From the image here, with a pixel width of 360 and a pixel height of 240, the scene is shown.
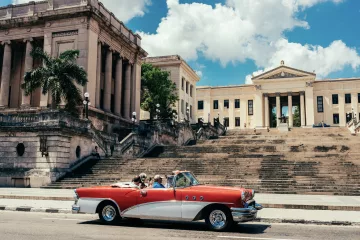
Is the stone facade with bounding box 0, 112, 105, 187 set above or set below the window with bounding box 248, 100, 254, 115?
below

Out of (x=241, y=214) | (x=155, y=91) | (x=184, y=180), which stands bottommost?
(x=241, y=214)

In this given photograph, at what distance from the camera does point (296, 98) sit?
83.6 m

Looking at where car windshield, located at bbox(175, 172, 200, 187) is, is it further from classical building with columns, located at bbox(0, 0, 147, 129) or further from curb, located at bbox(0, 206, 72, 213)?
classical building with columns, located at bbox(0, 0, 147, 129)

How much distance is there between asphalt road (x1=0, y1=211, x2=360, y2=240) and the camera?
8.09 metres

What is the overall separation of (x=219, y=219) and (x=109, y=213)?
119 inches

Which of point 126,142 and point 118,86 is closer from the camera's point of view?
point 126,142

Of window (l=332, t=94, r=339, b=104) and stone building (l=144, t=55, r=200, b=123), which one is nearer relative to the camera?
stone building (l=144, t=55, r=200, b=123)

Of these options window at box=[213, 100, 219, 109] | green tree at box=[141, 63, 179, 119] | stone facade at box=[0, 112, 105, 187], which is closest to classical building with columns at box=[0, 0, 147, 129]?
green tree at box=[141, 63, 179, 119]

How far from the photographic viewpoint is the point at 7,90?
126 ft

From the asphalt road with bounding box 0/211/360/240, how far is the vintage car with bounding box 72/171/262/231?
0.32 metres

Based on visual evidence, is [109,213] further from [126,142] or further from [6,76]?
[6,76]

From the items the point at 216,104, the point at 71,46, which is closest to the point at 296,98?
the point at 216,104

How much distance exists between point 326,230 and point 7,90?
120 ft

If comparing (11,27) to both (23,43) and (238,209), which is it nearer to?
(23,43)
